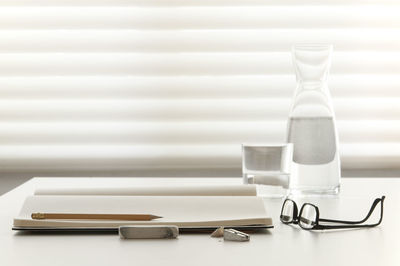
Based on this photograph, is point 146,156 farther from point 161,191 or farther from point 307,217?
point 307,217

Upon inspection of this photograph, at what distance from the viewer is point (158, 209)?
3.20 ft

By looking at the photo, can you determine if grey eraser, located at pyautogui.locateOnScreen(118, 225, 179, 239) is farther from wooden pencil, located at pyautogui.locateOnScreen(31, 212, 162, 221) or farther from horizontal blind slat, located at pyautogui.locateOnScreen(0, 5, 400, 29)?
horizontal blind slat, located at pyautogui.locateOnScreen(0, 5, 400, 29)

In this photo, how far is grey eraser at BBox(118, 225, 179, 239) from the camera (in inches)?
34.5

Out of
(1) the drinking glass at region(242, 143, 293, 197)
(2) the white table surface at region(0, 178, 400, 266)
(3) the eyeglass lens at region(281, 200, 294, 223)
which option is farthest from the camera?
(1) the drinking glass at region(242, 143, 293, 197)

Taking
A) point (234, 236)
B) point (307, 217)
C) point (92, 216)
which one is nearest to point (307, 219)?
point (307, 217)

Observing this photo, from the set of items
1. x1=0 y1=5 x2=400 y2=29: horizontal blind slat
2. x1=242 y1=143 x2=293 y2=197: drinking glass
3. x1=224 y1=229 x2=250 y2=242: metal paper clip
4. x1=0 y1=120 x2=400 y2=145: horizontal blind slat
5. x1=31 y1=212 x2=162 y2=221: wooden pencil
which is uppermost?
x1=0 y1=5 x2=400 y2=29: horizontal blind slat

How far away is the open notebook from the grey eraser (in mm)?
31

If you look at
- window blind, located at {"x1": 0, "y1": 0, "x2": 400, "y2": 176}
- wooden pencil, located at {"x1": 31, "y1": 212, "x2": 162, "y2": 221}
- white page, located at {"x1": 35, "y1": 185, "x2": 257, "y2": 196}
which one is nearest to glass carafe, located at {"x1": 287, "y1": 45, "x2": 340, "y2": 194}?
Result: white page, located at {"x1": 35, "y1": 185, "x2": 257, "y2": 196}

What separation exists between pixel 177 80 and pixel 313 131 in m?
1.05

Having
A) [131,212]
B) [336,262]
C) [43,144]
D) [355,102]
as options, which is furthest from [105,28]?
[336,262]

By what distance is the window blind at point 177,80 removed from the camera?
87.5 inches

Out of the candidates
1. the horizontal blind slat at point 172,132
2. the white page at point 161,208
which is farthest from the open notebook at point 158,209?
the horizontal blind slat at point 172,132

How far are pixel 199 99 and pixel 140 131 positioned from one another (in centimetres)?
20

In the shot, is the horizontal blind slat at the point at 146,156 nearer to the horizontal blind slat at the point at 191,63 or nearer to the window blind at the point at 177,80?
the window blind at the point at 177,80
